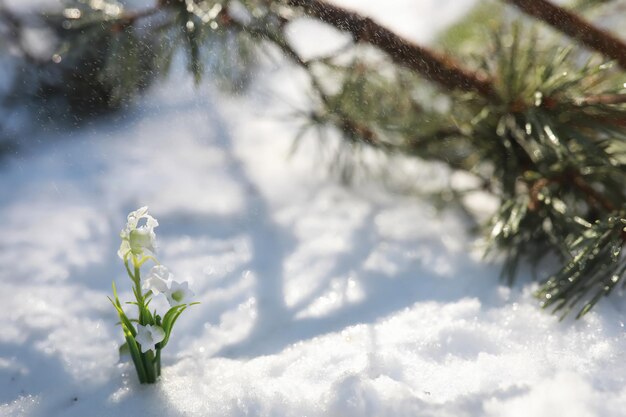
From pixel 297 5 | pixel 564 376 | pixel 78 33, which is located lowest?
pixel 564 376

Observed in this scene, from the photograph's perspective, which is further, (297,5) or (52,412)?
(297,5)

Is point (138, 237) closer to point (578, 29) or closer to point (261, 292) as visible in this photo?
point (261, 292)

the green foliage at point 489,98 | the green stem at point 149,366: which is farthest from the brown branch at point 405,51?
the green stem at point 149,366

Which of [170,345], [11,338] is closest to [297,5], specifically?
[170,345]

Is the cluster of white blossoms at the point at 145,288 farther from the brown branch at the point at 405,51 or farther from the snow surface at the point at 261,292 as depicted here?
the brown branch at the point at 405,51

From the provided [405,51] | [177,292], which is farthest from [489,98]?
[177,292]

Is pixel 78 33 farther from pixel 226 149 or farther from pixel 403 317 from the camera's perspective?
pixel 403 317

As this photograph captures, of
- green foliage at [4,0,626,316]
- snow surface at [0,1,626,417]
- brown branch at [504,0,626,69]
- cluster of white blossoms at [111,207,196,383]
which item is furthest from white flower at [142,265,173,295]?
brown branch at [504,0,626,69]
